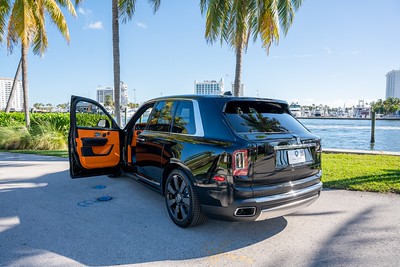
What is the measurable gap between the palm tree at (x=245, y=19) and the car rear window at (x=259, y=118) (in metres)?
7.22

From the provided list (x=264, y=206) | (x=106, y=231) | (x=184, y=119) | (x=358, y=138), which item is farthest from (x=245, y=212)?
(x=358, y=138)

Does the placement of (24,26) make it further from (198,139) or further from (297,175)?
(297,175)

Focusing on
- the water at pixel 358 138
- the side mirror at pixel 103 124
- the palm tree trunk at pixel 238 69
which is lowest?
the water at pixel 358 138

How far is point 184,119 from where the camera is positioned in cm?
382

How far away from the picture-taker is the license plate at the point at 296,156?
10.7 feet

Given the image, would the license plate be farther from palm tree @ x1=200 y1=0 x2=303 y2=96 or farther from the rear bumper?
palm tree @ x1=200 y1=0 x2=303 y2=96

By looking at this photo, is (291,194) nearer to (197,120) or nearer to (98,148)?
(197,120)

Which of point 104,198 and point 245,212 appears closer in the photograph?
point 245,212

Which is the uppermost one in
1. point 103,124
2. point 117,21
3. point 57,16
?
point 57,16

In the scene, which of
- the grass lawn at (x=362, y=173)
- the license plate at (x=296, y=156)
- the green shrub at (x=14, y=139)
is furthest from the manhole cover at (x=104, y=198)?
the green shrub at (x=14, y=139)

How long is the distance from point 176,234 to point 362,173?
199 inches

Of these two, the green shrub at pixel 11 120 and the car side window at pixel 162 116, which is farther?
the green shrub at pixel 11 120

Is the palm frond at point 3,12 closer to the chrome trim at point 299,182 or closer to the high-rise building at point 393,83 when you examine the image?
the chrome trim at point 299,182

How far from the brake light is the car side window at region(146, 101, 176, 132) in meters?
1.40
